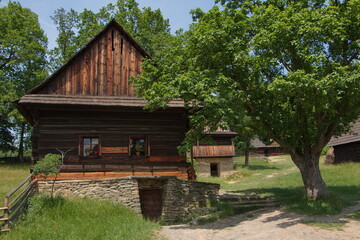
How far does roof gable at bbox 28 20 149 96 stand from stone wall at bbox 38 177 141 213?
13.3 feet

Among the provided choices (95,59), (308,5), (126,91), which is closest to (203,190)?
(126,91)

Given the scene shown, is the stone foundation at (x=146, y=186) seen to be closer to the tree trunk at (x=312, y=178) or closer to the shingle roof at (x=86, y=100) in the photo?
the shingle roof at (x=86, y=100)

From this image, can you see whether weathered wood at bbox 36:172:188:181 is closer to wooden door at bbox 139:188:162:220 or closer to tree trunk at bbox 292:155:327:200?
wooden door at bbox 139:188:162:220

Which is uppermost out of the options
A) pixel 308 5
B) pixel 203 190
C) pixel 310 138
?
pixel 308 5

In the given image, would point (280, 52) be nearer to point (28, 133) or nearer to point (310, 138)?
point (310, 138)

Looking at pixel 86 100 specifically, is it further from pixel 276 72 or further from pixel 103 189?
pixel 276 72

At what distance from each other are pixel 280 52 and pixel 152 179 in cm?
773

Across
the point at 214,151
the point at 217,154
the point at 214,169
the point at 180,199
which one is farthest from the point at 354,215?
the point at 214,169

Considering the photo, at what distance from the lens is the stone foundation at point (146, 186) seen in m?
13.3

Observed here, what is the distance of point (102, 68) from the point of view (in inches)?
595

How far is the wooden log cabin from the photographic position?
13742 mm

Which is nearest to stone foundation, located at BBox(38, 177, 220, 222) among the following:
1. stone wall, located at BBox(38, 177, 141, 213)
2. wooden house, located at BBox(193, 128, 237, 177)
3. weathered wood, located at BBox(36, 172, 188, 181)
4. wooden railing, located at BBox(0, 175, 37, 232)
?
stone wall, located at BBox(38, 177, 141, 213)

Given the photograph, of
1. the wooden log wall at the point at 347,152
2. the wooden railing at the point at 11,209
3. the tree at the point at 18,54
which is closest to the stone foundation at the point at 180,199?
the wooden railing at the point at 11,209

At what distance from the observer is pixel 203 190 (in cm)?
1484
